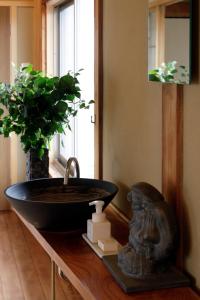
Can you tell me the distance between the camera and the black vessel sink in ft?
6.50

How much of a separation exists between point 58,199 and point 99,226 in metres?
0.44

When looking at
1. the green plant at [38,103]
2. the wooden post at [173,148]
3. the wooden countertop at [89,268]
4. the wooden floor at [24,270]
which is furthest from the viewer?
the wooden floor at [24,270]

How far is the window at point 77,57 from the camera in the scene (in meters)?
3.43

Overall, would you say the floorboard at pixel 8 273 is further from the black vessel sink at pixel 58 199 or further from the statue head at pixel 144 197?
the statue head at pixel 144 197

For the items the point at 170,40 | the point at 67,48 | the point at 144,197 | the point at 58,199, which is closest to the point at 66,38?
the point at 67,48

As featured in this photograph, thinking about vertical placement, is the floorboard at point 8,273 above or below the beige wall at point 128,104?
below

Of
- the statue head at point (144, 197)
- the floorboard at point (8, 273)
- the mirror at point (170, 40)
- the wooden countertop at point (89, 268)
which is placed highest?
the mirror at point (170, 40)

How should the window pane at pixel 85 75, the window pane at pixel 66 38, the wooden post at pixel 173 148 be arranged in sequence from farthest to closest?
the window pane at pixel 66 38, the window pane at pixel 85 75, the wooden post at pixel 173 148

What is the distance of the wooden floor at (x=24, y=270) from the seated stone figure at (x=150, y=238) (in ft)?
5.19

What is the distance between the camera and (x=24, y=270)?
3539mm

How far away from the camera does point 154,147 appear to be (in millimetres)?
1938

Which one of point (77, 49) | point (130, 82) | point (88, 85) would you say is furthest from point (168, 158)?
point (77, 49)

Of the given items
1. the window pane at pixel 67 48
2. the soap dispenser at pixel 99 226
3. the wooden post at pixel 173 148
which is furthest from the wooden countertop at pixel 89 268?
the window pane at pixel 67 48

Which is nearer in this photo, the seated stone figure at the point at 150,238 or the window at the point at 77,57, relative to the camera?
the seated stone figure at the point at 150,238
